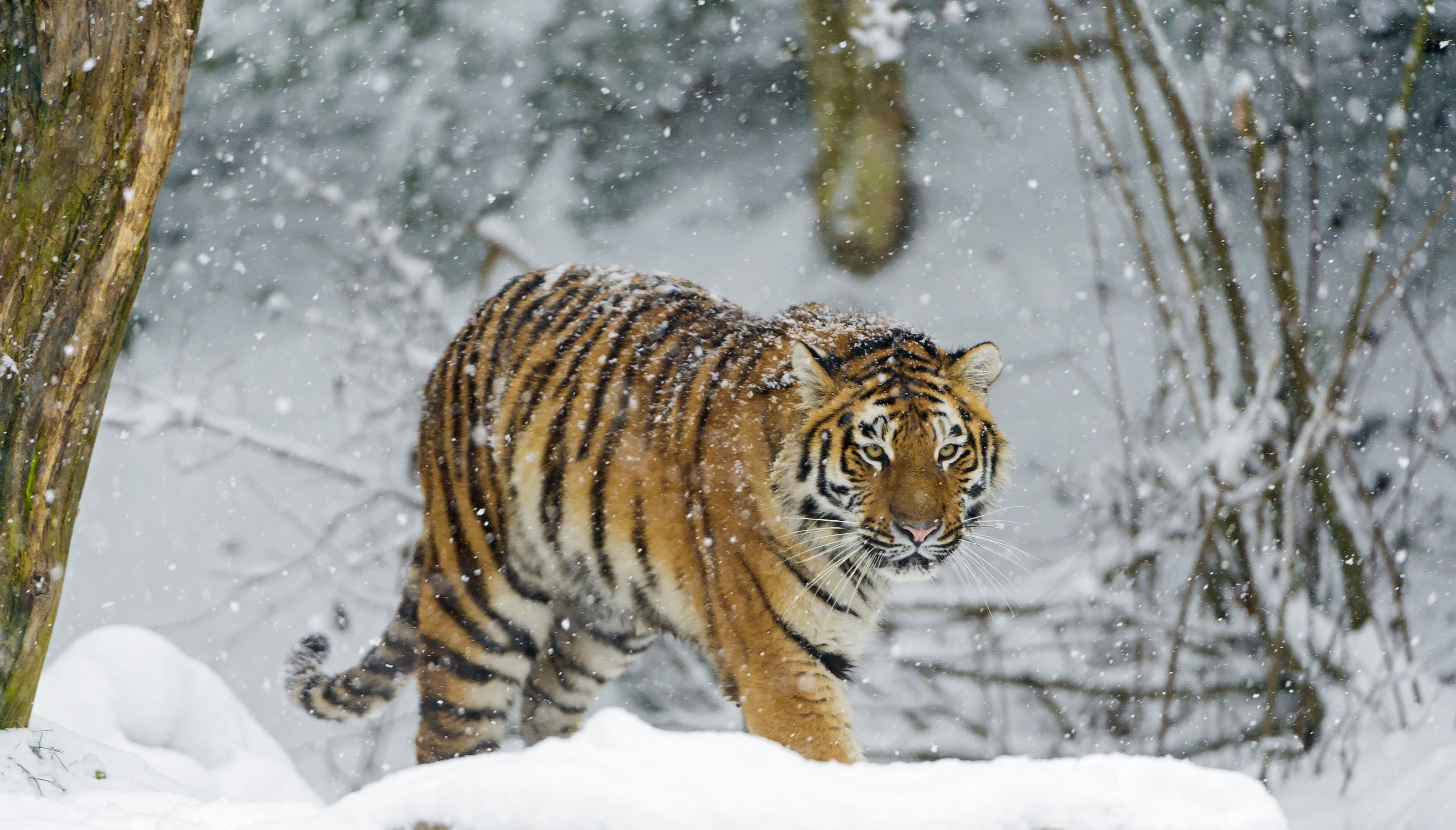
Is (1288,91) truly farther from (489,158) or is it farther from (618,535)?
(489,158)

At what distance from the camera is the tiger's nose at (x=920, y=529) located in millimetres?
2867

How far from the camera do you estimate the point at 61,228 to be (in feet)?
8.13

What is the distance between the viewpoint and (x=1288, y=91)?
521 cm

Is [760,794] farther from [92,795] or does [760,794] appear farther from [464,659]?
[464,659]

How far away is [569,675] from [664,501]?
2.96 ft

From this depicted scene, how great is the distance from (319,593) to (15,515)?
16.1ft

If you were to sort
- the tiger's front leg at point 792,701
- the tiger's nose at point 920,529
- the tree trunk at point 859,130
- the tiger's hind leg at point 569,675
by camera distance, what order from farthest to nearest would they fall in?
the tree trunk at point 859,130 → the tiger's hind leg at point 569,675 → the tiger's front leg at point 792,701 → the tiger's nose at point 920,529

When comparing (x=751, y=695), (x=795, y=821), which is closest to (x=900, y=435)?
(x=751, y=695)

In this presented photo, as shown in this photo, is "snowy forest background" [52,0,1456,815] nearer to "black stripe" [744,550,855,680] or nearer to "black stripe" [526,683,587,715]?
"black stripe" [526,683,587,715]

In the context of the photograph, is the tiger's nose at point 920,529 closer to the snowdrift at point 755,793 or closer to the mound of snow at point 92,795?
the snowdrift at point 755,793

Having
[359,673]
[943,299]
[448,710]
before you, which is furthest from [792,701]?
[943,299]

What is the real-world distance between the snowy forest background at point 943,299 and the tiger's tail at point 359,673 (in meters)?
1.56

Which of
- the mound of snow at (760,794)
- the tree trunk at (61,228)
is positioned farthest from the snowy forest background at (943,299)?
the mound of snow at (760,794)

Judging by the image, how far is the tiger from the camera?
3014 millimetres
